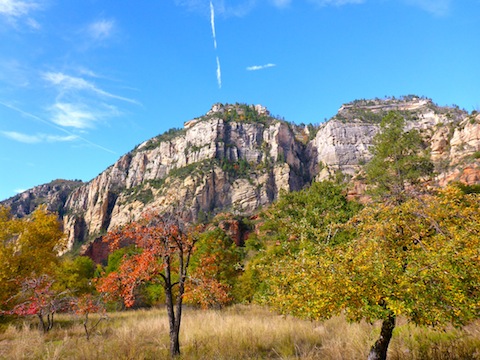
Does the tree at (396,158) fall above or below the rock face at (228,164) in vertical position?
below

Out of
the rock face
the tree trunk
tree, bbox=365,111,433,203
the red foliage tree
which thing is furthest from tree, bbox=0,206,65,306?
the rock face

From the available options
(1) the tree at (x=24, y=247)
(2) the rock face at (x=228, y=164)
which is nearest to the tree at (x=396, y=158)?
(1) the tree at (x=24, y=247)

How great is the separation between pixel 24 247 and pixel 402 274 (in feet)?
75.7

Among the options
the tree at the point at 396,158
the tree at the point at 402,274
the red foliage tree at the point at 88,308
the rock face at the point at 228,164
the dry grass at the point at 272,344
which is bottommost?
the dry grass at the point at 272,344

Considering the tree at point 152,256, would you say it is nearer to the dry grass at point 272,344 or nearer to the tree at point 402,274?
the dry grass at point 272,344

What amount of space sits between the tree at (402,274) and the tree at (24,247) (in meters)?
18.5

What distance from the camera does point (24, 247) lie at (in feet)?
64.1

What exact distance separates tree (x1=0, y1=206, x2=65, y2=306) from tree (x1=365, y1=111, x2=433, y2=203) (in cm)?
2877

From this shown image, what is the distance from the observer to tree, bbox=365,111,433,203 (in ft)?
98.2

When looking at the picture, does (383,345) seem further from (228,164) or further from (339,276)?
(228,164)

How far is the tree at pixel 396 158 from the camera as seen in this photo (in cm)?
2994

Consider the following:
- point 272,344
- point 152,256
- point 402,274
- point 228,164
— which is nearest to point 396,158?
point 272,344

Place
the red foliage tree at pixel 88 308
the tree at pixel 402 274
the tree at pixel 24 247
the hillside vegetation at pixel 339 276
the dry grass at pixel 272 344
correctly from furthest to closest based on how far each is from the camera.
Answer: the tree at pixel 24 247 → the red foliage tree at pixel 88 308 → the dry grass at pixel 272 344 → the hillside vegetation at pixel 339 276 → the tree at pixel 402 274

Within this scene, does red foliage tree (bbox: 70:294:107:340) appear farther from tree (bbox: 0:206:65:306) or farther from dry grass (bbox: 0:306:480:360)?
tree (bbox: 0:206:65:306)
